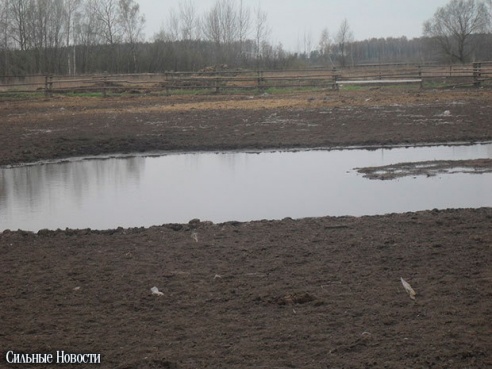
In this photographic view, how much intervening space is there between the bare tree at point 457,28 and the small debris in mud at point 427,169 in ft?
175

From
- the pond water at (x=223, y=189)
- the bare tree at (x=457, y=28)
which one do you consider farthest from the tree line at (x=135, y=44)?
the pond water at (x=223, y=189)

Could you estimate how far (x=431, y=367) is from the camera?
480 cm

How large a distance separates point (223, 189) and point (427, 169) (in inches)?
164

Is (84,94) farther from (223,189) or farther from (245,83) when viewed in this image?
(223,189)

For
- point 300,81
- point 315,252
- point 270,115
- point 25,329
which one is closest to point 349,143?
point 270,115

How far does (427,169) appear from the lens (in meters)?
13.6

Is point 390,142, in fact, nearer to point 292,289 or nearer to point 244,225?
point 244,225

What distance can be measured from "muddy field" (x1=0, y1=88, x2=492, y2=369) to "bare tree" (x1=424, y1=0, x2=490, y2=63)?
2345 inches

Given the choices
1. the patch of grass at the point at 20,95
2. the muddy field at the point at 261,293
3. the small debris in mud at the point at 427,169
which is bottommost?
the muddy field at the point at 261,293

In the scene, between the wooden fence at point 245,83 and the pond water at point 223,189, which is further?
the wooden fence at point 245,83

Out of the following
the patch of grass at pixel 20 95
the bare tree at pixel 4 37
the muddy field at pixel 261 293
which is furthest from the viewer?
the bare tree at pixel 4 37

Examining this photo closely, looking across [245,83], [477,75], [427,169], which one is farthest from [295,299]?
[245,83]

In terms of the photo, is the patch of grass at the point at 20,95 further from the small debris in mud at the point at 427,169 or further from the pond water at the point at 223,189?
the small debris in mud at the point at 427,169

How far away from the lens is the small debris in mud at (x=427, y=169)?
13.2 m
